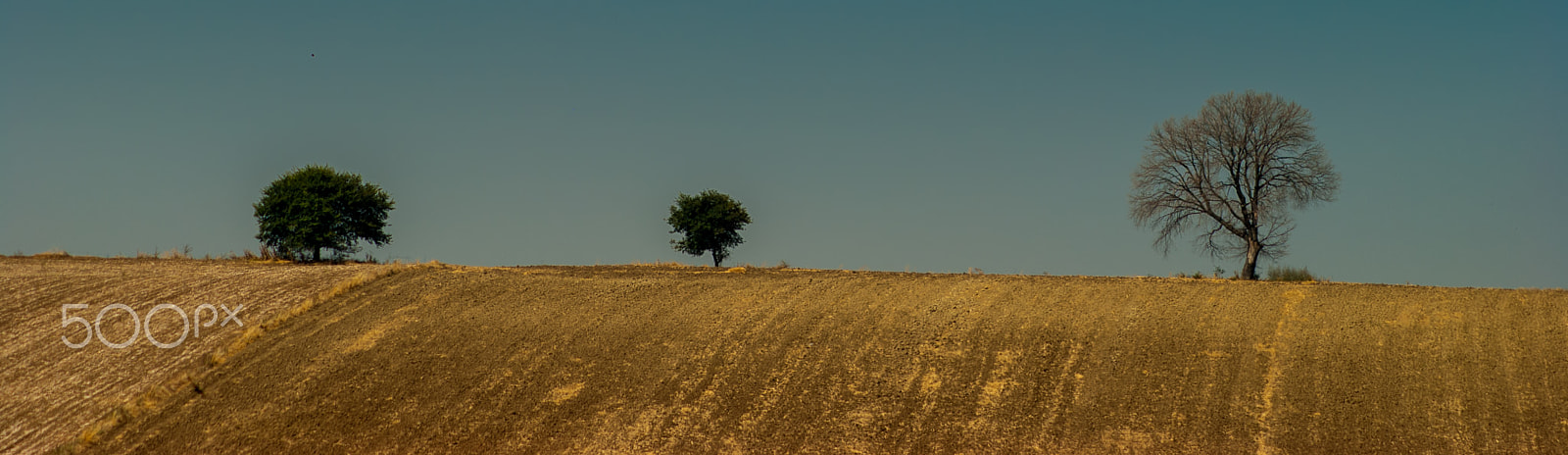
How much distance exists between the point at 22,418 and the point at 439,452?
31.6 ft

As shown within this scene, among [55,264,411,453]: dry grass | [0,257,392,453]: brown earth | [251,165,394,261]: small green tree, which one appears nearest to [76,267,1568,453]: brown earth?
[55,264,411,453]: dry grass

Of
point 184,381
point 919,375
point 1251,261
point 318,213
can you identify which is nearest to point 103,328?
point 184,381

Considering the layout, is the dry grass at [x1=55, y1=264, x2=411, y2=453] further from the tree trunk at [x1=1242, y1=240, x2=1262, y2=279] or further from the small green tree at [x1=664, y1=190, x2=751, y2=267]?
the tree trunk at [x1=1242, y1=240, x2=1262, y2=279]

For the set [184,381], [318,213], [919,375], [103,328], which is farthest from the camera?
[318,213]

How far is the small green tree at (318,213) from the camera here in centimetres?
4234

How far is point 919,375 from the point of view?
21.2m

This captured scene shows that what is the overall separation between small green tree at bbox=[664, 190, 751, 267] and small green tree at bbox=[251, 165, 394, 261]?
12019 millimetres

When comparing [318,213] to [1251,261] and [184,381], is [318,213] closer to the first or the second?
[184,381]

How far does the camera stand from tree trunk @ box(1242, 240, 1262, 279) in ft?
143

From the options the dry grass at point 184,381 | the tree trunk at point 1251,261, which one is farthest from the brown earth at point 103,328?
the tree trunk at point 1251,261

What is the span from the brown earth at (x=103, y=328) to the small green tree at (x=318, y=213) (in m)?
4.51

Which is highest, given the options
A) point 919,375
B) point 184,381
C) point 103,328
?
point 103,328

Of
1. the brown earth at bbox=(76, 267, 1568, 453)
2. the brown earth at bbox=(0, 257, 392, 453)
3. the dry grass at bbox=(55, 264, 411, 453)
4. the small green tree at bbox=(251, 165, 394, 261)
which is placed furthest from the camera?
the small green tree at bbox=(251, 165, 394, 261)

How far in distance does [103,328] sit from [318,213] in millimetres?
14905
